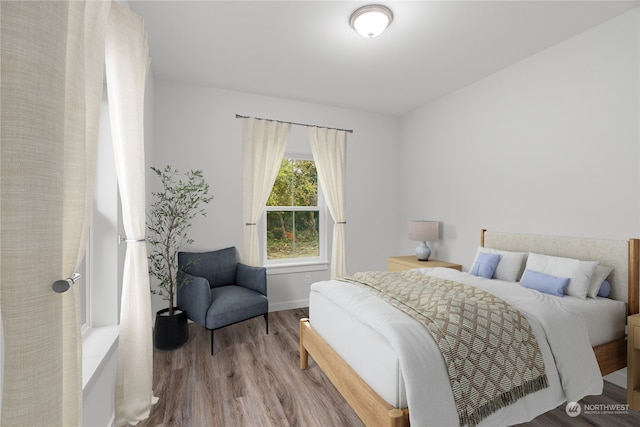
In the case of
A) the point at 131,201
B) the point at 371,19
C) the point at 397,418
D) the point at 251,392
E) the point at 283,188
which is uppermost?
the point at 371,19

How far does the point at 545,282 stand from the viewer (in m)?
2.43

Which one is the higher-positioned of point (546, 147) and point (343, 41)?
point (343, 41)

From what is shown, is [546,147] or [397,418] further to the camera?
[546,147]

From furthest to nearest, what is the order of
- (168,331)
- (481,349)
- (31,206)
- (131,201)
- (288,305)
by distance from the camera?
1. (288,305)
2. (168,331)
3. (131,201)
4. (481,349)
5. (31,206)

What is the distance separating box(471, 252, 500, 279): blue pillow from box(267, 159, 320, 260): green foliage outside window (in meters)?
2.14

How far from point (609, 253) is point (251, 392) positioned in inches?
117

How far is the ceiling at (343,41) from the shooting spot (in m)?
2.28

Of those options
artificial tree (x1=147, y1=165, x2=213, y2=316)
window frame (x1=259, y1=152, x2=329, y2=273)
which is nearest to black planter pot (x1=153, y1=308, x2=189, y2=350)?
artificial tree (x1=147, y1=165, x2=213, y2=316)

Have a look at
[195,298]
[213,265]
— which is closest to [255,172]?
[213,265]

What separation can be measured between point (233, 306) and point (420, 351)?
1932 mm

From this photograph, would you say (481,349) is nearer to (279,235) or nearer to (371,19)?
(371,19)

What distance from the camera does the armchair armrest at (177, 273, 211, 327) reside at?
2.81 meters

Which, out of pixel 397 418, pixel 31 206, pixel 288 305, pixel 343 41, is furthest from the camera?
pixel 288 305

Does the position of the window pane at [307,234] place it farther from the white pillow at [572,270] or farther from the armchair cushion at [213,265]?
the white pillow at [572,270]
